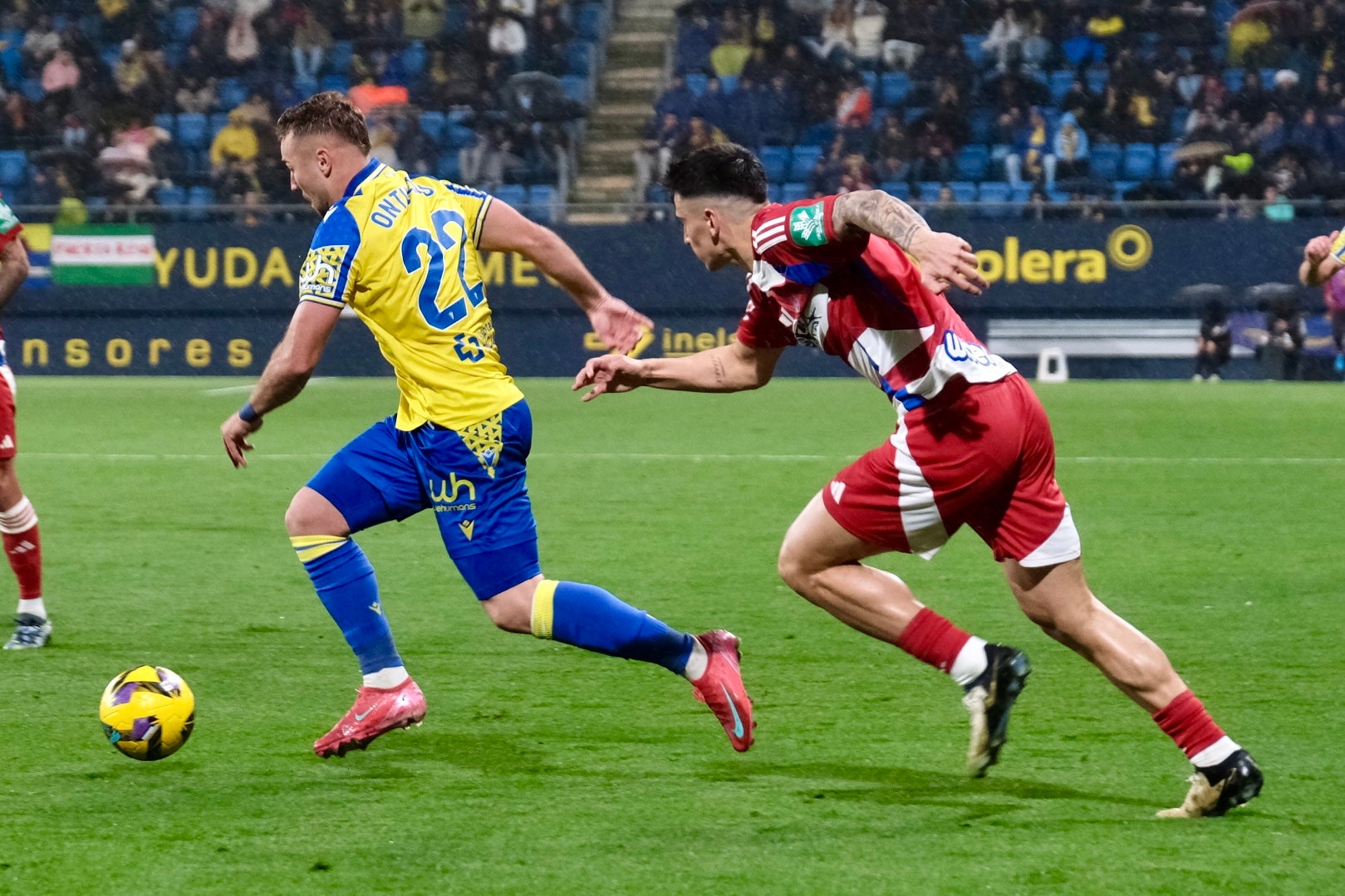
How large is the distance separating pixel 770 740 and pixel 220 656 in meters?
2.38

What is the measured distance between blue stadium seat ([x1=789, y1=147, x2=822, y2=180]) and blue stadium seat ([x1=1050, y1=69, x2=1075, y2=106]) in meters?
3.44

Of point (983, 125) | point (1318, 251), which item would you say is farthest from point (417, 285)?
point (983, 125)

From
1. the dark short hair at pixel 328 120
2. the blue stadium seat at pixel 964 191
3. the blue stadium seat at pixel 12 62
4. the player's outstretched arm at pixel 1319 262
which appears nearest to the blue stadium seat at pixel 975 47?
the blue stadium seat at pixel 964 191

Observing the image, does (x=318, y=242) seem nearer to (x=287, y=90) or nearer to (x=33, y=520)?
(x=33, y=520)

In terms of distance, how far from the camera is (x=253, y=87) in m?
25.9

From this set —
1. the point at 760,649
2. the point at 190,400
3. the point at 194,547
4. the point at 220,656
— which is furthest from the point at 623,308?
the point at 190,400

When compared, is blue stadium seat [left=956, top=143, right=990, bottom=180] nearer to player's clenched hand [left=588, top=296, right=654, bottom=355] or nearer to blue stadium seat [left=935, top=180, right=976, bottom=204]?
blue stadium seat [left=935, top=180, right=976, bottom=204]

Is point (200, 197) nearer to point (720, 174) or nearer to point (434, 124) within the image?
point (434, 124)

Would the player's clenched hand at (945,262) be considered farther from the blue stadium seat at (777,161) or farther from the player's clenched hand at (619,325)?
the blue stadium seat at (777,161)

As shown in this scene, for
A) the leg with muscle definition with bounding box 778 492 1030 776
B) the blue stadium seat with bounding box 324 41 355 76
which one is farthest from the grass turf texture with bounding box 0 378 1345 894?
the blue stadium seat with bounding box 324 41 355 76

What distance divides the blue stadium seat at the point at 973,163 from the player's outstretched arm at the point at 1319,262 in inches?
701

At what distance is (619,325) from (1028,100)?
20354mm

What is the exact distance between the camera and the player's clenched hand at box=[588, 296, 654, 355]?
16.6 feet

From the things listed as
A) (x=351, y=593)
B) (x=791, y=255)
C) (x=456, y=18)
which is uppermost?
(x=791, y=255)
